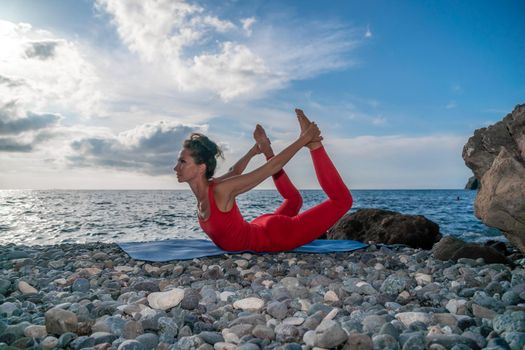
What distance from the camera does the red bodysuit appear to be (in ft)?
15.9

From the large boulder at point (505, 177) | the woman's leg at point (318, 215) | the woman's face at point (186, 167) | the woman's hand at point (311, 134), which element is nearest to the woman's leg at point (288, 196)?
the woman's leg at point (318, 215)

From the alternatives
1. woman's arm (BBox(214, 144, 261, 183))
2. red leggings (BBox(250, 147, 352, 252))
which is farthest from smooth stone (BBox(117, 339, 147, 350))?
woman's arm (BBox(214, 144, 261, 183))

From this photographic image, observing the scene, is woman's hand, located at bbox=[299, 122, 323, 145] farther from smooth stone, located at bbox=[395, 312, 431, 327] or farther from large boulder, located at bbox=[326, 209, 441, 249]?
large boulder, located at bbox=[326, 209, 441, 249]

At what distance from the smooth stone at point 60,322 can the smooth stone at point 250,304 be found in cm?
119

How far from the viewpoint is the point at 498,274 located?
379cm

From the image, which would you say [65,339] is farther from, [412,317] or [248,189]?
[248,189]

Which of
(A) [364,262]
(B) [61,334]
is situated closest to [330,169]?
(A) [364,262]

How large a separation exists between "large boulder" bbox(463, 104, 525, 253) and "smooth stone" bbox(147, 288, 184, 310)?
12.8 feet

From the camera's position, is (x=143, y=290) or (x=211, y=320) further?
(x=143, y=290)

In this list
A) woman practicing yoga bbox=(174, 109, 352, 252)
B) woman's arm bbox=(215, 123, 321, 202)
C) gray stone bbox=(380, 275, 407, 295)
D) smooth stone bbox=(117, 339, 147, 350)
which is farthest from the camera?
woman practicing yoga bbox=(174, 109, 352, 252)

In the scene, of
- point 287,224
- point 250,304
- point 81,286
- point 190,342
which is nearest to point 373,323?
point 250,304

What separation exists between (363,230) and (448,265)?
8.83ft

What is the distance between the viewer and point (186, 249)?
5.49 m

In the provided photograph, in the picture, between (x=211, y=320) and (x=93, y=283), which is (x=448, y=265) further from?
(x=93, y=283)
